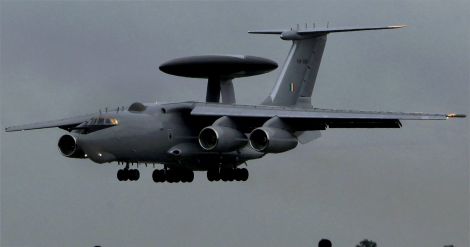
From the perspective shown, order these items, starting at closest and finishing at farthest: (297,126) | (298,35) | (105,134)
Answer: (105,134) < (297,126) < (298,35)

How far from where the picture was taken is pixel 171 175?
58594 millimetres

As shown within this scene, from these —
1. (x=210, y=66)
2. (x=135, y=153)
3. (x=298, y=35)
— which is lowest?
(x=135, y=153)

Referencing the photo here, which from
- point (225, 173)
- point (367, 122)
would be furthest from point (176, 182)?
point (367, 122)

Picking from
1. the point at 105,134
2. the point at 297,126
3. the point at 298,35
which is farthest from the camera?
the point at 298,35

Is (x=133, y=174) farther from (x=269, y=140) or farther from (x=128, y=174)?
(x=269, y=140)

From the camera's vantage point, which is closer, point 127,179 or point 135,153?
point 135,153

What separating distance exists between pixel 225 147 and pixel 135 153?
387 cm

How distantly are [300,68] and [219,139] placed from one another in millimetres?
11393

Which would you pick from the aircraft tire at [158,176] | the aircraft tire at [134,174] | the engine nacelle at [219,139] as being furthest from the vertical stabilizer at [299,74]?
the aircraft tire at [134,174]

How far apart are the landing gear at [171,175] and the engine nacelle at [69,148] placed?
5.56 meters

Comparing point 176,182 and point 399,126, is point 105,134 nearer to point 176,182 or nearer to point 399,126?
point 176,182

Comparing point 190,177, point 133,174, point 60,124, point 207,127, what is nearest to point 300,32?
point 190,177

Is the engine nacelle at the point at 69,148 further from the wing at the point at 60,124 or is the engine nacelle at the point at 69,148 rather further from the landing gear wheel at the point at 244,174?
the landing gear wheel at the point at 244,174

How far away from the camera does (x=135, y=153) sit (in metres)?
53.2
